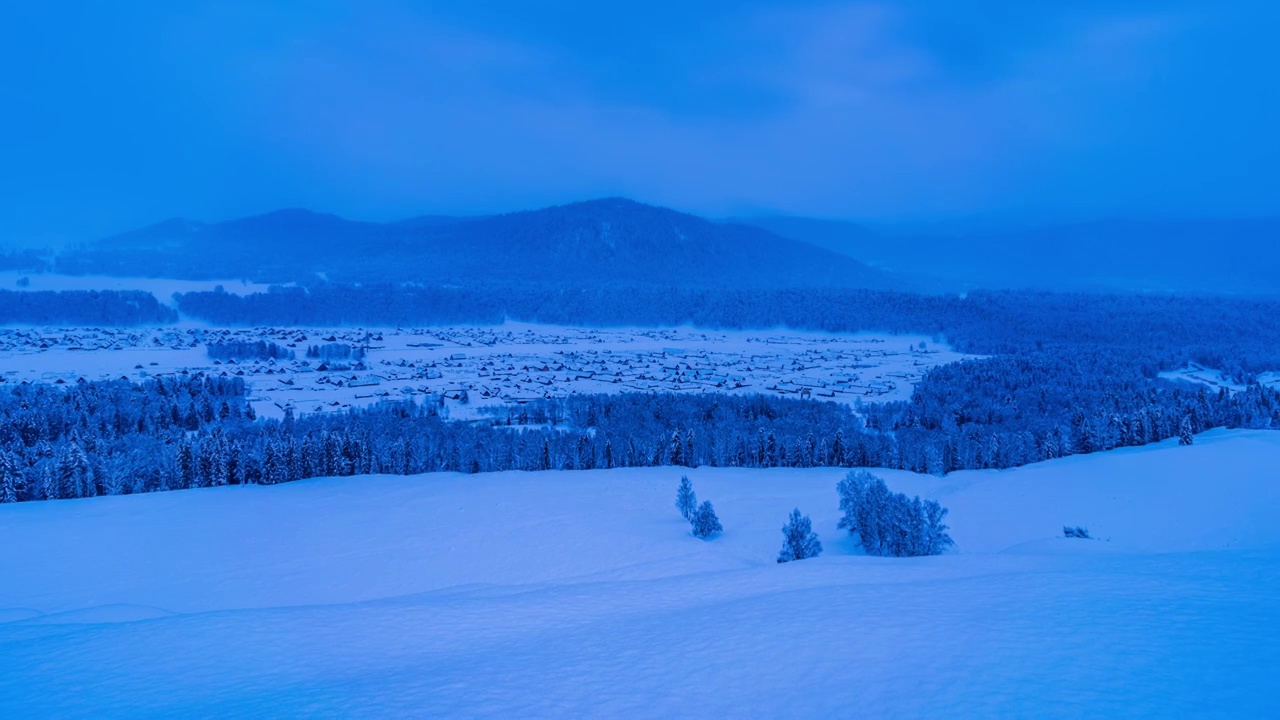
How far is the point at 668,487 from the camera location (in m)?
30.7

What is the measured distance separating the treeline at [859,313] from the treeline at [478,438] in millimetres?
40744

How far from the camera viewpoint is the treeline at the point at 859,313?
9062 centimetres

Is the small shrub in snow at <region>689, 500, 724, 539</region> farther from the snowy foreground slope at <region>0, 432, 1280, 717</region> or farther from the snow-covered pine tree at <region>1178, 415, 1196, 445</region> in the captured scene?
the snow-covered pine tree at <region>1178, 415, 1196, 445</region>

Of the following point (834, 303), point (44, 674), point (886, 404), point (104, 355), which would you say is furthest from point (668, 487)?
point (834, 303)

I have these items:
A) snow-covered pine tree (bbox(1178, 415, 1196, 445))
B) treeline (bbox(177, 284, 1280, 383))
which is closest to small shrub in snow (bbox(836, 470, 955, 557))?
snow-covered pine tree (bbox(1178, 415, 1196, 445))

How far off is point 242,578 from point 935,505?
2047 cm

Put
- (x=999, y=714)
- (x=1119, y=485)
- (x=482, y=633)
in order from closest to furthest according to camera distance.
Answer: (x=999, y=714) < (x=482, y=633) < (x=1119, y=485)

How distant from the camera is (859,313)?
128m

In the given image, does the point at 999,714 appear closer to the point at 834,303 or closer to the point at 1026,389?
the point at 1026,389

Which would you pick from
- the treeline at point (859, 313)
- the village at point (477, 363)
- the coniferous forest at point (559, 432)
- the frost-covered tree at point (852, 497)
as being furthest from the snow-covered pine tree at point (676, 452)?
the treeline at point (859, 313)

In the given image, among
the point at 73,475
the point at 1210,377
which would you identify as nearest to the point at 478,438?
the point at 73,475

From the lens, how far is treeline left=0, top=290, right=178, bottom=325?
112062mm

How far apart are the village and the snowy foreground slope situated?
32.5m

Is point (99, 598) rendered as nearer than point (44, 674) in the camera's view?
No
